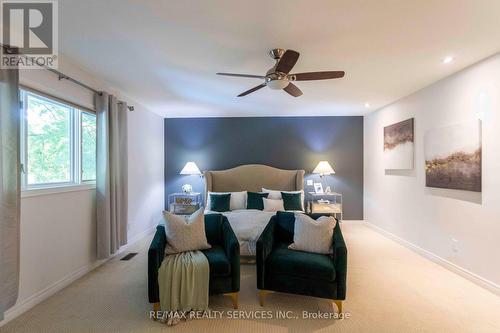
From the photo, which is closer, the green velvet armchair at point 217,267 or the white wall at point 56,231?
the green velvet armchair at point 217,267

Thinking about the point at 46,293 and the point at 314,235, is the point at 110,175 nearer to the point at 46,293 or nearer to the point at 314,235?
the point at 46,293

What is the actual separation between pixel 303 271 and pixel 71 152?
3.12 metres

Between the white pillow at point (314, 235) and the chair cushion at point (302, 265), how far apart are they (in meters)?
0.08

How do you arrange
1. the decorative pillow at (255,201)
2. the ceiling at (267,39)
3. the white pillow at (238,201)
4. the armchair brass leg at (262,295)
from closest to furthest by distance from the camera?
the ceiling at (267,39), the armchair brass leg at (262,295), the decorative pillow at (255,201), the white pillow at (238,201)

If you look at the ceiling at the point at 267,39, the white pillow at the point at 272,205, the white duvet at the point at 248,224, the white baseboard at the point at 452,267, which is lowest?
the white baseboard at the point at 452,267

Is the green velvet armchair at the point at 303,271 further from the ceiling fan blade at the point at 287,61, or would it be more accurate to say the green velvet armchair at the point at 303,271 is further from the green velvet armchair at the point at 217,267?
the ceiling fan blade at the point at 287,61

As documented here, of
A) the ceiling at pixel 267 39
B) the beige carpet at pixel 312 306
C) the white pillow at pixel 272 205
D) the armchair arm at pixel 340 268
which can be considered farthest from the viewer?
the white pillow at pixel 272 205

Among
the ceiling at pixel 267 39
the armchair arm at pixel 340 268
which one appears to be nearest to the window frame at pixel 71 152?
the ceiling at pixel 267 39

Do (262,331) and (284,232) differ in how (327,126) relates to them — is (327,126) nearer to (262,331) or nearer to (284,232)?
(284,232)

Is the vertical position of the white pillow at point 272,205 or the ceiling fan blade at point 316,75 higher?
the ceiling fan blade at point 316,75

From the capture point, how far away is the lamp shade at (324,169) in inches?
225

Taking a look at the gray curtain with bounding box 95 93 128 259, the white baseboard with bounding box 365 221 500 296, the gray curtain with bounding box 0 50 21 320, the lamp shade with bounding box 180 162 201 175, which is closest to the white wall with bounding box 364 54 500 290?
the white baseboard with bounding box 365 221 500 296

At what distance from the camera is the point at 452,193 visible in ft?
11.5

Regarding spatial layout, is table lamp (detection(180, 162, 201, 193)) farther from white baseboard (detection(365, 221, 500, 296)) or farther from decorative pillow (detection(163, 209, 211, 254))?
white baseboard (detection(365, 221, 500, 296))
